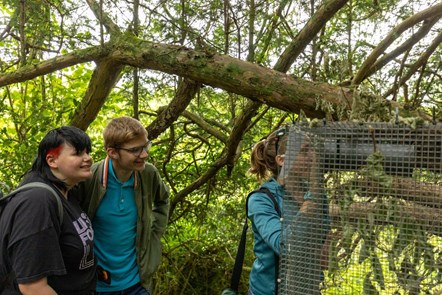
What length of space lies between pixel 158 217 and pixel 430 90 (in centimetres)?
248

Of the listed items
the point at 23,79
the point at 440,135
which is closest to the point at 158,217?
the point at 440,135

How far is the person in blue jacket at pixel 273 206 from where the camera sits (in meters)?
1.80

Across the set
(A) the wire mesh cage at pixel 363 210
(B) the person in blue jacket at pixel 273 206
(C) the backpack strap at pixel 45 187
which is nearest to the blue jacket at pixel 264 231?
(B) the person in blue jacket at pixel 273 206

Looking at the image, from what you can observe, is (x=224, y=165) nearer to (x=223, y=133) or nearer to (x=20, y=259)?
(x=223, y=133)

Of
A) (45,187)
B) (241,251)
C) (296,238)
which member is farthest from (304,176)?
(45,187)

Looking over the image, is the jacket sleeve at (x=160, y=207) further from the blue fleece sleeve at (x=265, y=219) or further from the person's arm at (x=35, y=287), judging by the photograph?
the person's arm at (x=35, y=287)

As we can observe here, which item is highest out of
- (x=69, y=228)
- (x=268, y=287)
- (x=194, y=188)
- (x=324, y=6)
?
(x=324, y=6)

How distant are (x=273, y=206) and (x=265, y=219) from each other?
9 cm

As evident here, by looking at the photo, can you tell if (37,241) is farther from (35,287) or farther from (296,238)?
(296,238)

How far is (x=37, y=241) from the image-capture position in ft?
5.63

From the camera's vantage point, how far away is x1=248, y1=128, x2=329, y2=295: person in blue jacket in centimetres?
180

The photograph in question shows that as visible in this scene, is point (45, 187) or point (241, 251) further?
point (241, 251)

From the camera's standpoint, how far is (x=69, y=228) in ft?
6.34

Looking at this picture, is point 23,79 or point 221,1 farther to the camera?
point 23,79
